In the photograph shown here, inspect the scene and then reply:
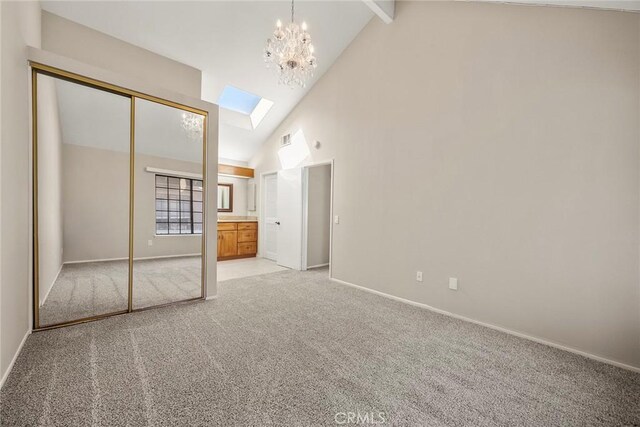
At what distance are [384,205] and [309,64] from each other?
6.72 feet

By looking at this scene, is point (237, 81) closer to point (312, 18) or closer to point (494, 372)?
point (312, 18)

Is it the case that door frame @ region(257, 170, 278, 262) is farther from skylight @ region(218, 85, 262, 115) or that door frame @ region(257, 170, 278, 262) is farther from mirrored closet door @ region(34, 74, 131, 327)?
mirrored closet door @ region(34, 74, 131, 327)

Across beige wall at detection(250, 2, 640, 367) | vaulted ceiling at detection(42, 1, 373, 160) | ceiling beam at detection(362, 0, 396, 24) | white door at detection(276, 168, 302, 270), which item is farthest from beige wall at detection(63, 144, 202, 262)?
ceiling beam at detection(362, 0, 396, 24)

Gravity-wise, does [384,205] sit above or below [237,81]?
below

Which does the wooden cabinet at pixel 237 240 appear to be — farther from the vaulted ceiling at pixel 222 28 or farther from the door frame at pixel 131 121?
the vaulted ceiling at pixel 222 28

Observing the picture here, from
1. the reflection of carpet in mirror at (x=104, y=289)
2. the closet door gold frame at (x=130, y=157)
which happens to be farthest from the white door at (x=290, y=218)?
the reflection of carpet in mirror at (x=104, y=289)

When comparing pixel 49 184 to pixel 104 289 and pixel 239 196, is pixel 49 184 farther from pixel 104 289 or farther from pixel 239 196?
pixel 239 196

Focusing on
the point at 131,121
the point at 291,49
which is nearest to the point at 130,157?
the point at 131,121

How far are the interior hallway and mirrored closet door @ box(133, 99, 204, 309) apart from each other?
0.49 metres

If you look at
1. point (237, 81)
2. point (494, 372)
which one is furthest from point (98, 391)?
point (237, 81)

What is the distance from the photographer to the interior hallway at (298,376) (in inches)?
58.7

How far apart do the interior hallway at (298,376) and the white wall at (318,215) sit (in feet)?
8.40

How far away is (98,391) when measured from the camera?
5.32 ft

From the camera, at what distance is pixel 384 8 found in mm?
3521
